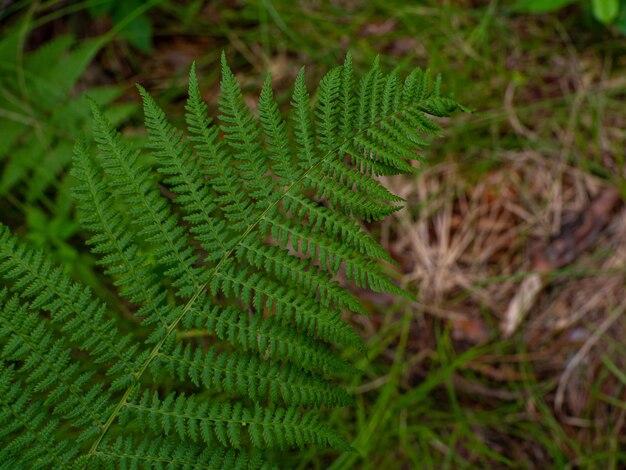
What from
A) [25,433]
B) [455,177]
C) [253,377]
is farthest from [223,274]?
[455,177]

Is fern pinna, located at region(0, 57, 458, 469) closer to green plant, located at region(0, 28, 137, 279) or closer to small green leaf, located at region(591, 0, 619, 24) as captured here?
green plant, located at region(0, 28, 137, 279)

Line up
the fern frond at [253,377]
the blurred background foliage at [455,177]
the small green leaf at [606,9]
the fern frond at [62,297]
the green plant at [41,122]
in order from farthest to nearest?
1. the blurred background foliage at [455,177]
2. the green plant at [41,122]
3. the small green leaf at [606,9]
4. the fern frond at [253,377]
5. the fern frond at [62,297]

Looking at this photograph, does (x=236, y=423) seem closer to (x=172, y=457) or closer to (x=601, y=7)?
(x=172, y=457)

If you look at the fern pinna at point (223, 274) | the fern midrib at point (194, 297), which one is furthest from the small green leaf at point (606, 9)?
the fern midrib at point (194, 297)

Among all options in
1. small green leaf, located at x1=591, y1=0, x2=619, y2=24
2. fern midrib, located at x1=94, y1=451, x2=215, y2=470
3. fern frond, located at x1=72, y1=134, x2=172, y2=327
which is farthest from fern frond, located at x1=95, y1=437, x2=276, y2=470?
small green leaf, located at x1=591, y1=0, x2=619, y2=24

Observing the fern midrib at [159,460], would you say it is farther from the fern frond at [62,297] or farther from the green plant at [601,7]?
the green plant at [601,7]

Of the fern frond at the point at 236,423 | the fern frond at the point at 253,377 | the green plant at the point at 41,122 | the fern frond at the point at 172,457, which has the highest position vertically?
the green plant at the point at 41,122
